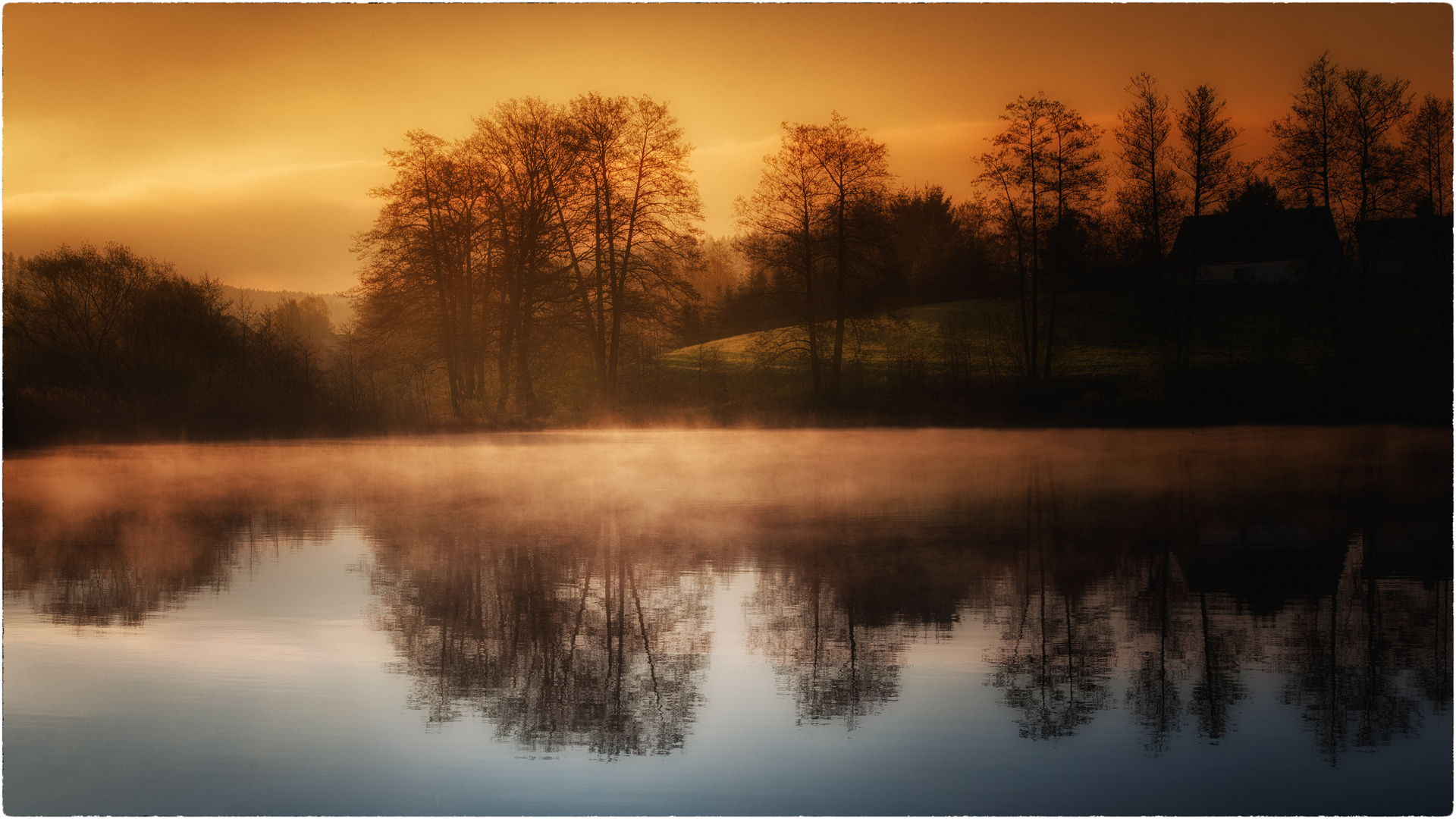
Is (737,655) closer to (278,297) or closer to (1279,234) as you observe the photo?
(1279,234)

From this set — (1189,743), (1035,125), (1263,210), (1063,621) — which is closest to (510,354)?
(1035,125)

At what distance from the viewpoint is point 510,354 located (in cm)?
2523

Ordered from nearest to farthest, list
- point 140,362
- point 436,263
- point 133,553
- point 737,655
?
point 737,655
point 133,553
point 140,362
point 436,263

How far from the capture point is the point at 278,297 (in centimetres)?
2473

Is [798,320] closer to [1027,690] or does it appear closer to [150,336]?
[150,336]

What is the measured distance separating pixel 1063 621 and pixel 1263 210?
18988 mm

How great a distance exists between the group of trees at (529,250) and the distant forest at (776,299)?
65 millimetres

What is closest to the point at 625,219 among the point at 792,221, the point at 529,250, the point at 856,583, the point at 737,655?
the point at 529,250

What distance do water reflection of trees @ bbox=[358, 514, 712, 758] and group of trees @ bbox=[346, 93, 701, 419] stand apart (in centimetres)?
1585

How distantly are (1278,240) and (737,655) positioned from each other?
66.1 ft

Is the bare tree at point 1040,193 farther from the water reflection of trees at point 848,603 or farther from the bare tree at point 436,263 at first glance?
the water reflection of trees at point 848,603

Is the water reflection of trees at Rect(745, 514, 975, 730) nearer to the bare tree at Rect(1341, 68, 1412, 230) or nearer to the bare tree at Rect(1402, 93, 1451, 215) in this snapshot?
the bare tree at Rect(1402, 93, 1451, 215)

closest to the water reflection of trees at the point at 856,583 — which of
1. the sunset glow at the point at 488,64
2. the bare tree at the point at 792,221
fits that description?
the sunset glow at the point at 488,64

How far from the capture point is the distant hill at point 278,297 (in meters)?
23.0
